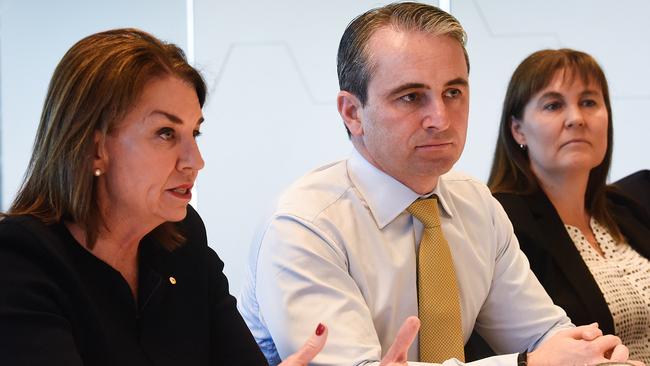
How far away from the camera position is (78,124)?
1.49 metres

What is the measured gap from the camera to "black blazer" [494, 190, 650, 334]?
2367 millimetres

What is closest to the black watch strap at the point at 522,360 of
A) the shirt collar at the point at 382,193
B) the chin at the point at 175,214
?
the shirt collar at the point at 382,193

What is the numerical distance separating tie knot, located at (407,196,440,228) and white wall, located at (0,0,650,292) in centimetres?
195

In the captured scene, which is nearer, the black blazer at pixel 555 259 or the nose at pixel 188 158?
the nose at pixel 188 158

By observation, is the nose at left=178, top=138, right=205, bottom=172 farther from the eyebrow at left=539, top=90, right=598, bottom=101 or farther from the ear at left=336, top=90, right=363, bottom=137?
the eyebrow at left=539, top=90, right=598, bottom=101

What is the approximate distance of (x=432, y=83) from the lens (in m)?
1.96

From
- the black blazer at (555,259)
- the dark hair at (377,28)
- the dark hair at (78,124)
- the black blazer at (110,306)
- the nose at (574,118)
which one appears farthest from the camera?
the nose at (574,118)

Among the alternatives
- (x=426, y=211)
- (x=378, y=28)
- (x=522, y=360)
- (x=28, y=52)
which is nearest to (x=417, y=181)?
(x=426, y=211)

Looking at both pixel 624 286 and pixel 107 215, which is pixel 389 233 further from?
pixel 624 286

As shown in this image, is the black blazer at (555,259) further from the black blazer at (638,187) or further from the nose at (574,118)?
the black blazer at (638,187)

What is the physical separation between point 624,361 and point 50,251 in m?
1.18

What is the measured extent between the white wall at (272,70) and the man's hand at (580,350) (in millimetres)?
2173

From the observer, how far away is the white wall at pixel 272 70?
3.83m

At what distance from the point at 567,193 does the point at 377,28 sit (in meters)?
1.01
